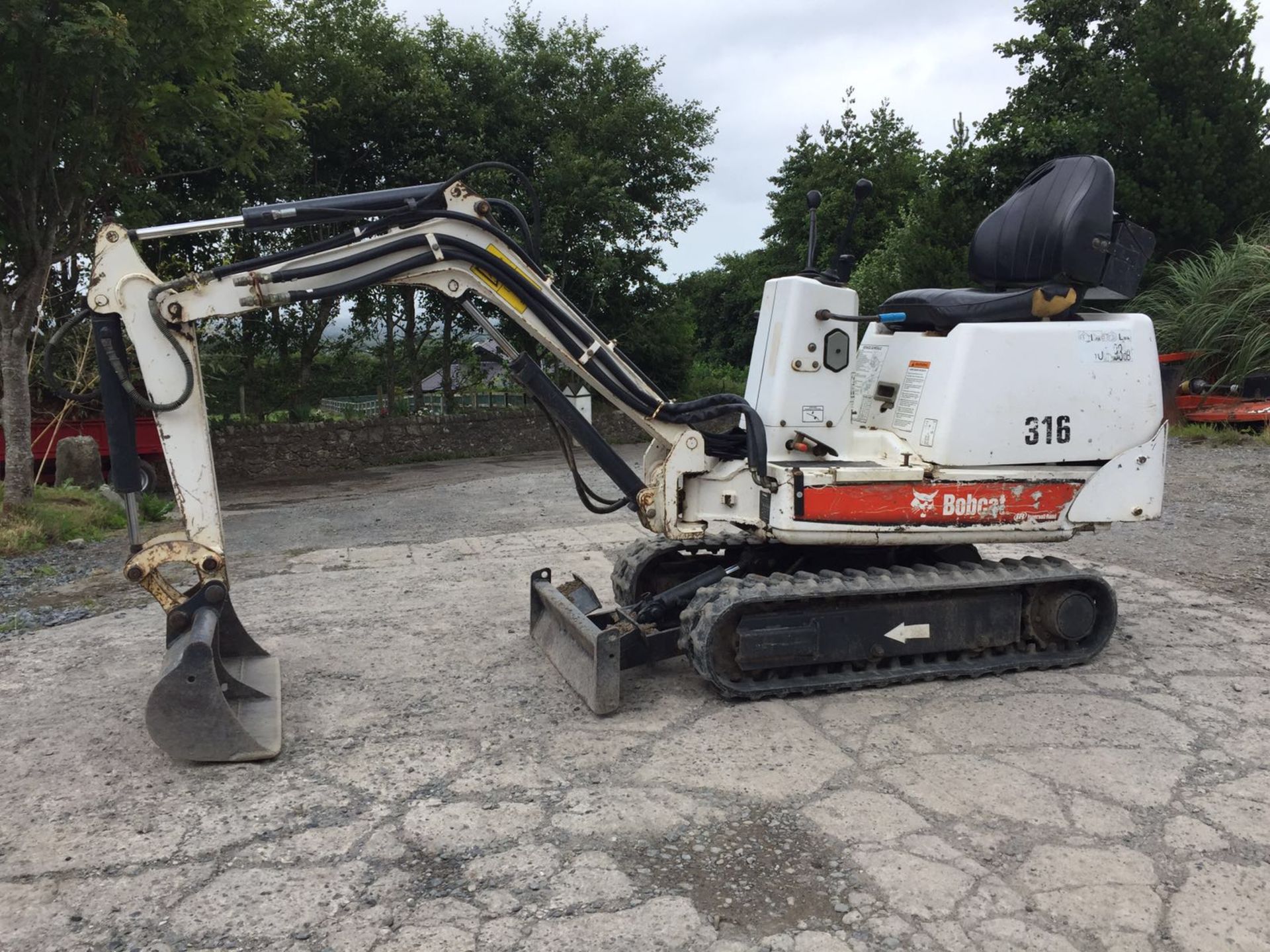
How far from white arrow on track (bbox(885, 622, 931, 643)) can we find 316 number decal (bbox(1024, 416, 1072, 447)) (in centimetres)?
100

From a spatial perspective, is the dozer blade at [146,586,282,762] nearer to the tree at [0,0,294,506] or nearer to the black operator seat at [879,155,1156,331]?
the black operator seat at [879,155,1156,331]

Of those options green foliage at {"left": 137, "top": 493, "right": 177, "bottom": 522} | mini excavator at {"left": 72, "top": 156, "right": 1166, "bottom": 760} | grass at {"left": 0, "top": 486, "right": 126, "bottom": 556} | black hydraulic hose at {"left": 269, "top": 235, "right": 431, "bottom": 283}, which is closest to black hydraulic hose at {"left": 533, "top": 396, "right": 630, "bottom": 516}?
mini excavator at {"left": 72, "top": 156, "right": 1166, "bottom": 760}

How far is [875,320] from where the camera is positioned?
4520mm

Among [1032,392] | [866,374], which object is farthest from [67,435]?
[1032,392]

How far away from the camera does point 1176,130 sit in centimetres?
1465

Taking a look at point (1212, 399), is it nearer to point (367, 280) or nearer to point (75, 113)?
point (367, 280)

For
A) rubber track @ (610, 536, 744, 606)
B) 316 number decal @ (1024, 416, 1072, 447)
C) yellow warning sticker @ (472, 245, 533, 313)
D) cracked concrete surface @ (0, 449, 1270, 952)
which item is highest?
yellow warning sticker @ (472, 245, 533, 313)

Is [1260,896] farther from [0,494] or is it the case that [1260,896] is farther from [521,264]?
[0,494]

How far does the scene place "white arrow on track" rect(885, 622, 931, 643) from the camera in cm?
435

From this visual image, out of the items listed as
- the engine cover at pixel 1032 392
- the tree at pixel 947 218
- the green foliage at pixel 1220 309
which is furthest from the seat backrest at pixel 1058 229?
the tree at pixel 947 218

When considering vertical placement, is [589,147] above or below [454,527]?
above

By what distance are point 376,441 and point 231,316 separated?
12023mm

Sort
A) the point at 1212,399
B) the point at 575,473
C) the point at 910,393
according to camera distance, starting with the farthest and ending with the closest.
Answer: the point at 1212,399 < the point at 575,473 < the point at 910,393

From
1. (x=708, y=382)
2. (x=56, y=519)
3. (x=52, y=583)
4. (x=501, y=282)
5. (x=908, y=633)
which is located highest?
(x=501, y=282)
